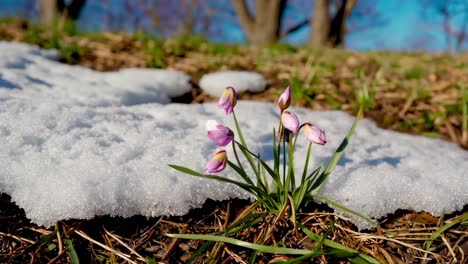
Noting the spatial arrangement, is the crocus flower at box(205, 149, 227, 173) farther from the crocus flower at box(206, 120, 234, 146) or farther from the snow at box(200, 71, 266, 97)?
the snow at box(200, 71, 266, 97)

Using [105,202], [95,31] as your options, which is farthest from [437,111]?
[95,31]

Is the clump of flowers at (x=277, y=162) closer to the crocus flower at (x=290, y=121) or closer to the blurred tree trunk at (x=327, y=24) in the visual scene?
the crocus flower at (x=290, y=121)

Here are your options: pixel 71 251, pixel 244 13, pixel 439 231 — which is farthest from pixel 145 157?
pixel 244 13

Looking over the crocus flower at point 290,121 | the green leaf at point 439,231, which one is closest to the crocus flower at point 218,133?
the crocus flower at point 290,121

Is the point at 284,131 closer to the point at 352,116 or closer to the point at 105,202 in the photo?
the point at 105,202

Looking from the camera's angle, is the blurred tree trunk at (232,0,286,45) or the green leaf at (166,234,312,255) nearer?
the green leaf at (166,234,312,255)

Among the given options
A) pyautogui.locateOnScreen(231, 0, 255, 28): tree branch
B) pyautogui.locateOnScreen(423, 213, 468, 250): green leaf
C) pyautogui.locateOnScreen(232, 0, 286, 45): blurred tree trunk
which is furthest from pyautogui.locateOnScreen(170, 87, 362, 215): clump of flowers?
pyautogui.locateOnScreen(231, 0, 255, 28): tree branch

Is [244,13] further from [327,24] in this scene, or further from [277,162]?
[277,162]
